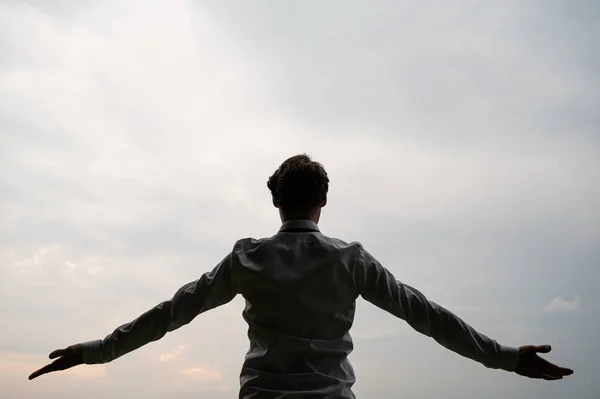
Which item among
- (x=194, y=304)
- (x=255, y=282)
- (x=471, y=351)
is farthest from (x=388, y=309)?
(x=194, y=304)

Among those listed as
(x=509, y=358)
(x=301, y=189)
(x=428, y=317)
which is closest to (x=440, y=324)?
(x=428, y=317)

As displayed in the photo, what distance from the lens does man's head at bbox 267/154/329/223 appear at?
4.80 ft

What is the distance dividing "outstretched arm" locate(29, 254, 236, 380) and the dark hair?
20cm

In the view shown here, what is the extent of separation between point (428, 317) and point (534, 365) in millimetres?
258

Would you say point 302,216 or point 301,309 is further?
point 302,216

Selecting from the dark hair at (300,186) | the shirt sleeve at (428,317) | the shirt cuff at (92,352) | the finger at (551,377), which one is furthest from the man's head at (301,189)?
the finger at (551,377)

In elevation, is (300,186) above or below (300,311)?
above

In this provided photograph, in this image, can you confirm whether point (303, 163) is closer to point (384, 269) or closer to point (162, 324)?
point (384, 269)

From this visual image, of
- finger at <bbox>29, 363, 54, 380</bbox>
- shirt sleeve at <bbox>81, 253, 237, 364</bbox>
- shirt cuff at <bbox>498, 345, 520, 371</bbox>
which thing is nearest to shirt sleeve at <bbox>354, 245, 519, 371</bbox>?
Answer: shirt cuff at <bbox>498, 345, 520, 371</bbox>

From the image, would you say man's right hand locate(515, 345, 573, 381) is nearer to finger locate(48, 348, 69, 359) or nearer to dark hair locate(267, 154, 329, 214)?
dark hair locate(267, 154, 329, 214)

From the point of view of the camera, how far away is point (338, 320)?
1350mm

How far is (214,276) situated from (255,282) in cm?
11

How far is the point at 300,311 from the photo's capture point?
1.33 m

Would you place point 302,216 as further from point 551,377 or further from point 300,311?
point 551,377
